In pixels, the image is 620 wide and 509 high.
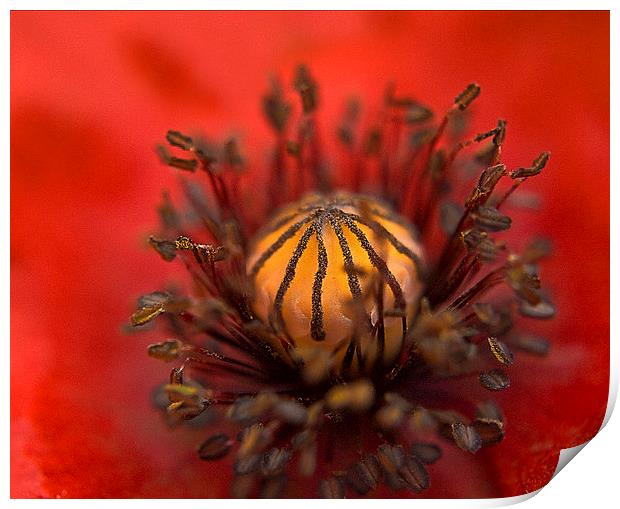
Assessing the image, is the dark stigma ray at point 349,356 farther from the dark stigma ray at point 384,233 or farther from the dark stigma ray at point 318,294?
the dark stigma ray at point 384,233

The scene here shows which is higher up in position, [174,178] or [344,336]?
[174,178]

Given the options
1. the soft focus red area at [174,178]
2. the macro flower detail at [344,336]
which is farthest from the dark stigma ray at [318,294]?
the soft focus red area at [174,178]

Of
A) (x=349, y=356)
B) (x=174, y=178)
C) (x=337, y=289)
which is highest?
(x=174, y=178)

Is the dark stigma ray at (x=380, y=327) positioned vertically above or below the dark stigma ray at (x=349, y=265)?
below

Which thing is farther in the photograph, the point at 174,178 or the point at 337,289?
the point at 174,178

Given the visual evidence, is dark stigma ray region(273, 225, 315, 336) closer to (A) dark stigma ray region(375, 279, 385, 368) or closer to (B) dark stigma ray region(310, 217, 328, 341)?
(B) dark stigma ray region(310, 217, 328, 341)

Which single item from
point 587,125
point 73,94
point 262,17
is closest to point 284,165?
point 262,17

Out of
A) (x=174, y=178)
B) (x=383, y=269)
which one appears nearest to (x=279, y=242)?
(x=383, y=269)

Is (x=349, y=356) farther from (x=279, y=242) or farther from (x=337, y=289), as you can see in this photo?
(x=279, y=242)
